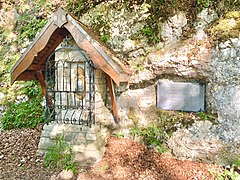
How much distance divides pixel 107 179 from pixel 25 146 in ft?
7.43

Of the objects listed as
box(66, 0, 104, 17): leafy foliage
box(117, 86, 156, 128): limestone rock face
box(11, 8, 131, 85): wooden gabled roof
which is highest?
box(66, 0, 104, 17): leafy foliage

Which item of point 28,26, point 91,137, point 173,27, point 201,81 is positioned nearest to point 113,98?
point 91,137

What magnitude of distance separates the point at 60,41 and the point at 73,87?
0.93m

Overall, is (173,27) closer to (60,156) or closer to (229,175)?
Result: (229,175)

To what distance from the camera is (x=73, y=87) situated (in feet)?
14.1

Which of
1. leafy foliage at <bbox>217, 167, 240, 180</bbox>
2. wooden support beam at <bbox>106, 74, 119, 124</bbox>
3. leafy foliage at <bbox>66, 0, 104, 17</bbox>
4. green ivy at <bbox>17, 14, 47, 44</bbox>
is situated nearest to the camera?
leafy foliage at <bbox>217, 167, 240, 180</bbox>

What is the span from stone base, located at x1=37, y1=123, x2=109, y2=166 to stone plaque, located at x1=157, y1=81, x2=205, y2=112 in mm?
1355

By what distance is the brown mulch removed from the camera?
3670mm

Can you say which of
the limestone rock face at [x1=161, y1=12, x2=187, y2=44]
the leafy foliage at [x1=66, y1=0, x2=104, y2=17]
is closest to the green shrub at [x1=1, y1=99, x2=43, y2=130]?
the leafy foliage at [x1=66, y1=0, x2=104, y2=17]

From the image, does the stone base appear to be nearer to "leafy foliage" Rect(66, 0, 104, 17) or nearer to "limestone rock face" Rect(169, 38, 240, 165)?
"limestone rock face" Rect(169, 38, 240, 165)

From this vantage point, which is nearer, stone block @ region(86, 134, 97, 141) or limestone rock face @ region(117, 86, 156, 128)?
stone block @ region(86, 134, 97, 141)

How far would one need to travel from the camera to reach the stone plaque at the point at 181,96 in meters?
4.04

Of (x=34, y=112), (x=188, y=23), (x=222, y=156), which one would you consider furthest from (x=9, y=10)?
(x=222, y=156)

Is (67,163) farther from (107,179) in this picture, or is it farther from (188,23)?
(188,23)
